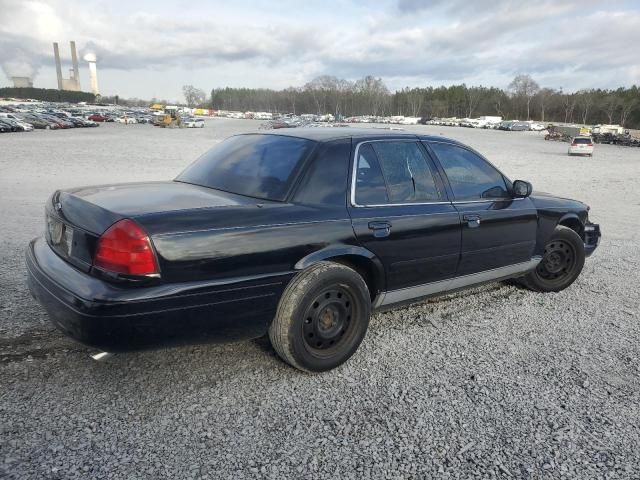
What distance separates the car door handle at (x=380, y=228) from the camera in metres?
3.40

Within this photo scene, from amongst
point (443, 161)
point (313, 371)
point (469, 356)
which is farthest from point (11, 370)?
point (443, 161)

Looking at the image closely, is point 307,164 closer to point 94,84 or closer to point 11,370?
point 11,370

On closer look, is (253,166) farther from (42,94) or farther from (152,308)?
(42,94)

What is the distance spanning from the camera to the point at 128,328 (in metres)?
2.61

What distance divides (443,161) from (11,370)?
3501 mm

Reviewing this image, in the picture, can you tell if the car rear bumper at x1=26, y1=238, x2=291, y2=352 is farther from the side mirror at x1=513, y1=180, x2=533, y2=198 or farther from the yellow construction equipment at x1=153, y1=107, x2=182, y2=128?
the yellow construction equipment at x1=153, y1=107, x2=182, y2=128

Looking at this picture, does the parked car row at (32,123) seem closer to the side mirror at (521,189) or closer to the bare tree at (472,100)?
the side mirror at (521,189)

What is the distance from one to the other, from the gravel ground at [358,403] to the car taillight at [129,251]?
2.79 feet

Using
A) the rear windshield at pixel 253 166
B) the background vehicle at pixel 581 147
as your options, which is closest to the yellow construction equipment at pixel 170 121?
the background vehicle at pixel 581 147

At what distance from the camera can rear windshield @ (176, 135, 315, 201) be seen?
3346 millimetres

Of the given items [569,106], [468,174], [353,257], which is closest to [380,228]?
[353,257]

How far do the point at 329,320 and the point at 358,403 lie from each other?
0.60 meters

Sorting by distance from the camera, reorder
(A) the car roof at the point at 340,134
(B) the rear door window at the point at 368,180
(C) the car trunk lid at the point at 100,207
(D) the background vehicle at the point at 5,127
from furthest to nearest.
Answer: (D) the background vehicle at the point at 5,127, (A) the car roof at the point at 340,134, (B) the rear door window at the point at 368,180, (C) the car trunk lid at the point at 100,207

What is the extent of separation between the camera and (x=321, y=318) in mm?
3303
